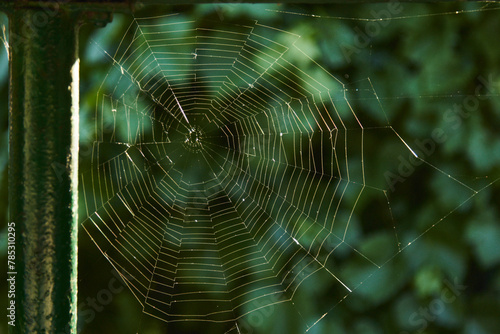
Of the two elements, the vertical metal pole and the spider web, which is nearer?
the vertical metal pole

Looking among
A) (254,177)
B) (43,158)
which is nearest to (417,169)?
(254,177)

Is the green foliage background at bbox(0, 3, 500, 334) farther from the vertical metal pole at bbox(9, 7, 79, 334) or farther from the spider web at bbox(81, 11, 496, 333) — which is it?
the vertical metal pole at bbox(9, 7, 79, 334)

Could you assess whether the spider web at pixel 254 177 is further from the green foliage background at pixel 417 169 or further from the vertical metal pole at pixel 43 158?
the vertical metal pole at pixel 43 158

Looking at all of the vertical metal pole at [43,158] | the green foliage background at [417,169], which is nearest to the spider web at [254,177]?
the green foliage background at [417,169]

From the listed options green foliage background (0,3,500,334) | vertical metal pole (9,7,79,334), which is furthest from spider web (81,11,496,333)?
vertical metal pole (9,7,79,334)

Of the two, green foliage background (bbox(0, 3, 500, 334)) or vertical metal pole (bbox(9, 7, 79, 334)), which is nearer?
vertical metal pole (bbox(9, 7, 79, 334))

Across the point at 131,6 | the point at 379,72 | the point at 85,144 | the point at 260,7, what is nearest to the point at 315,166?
the point at 379,72
